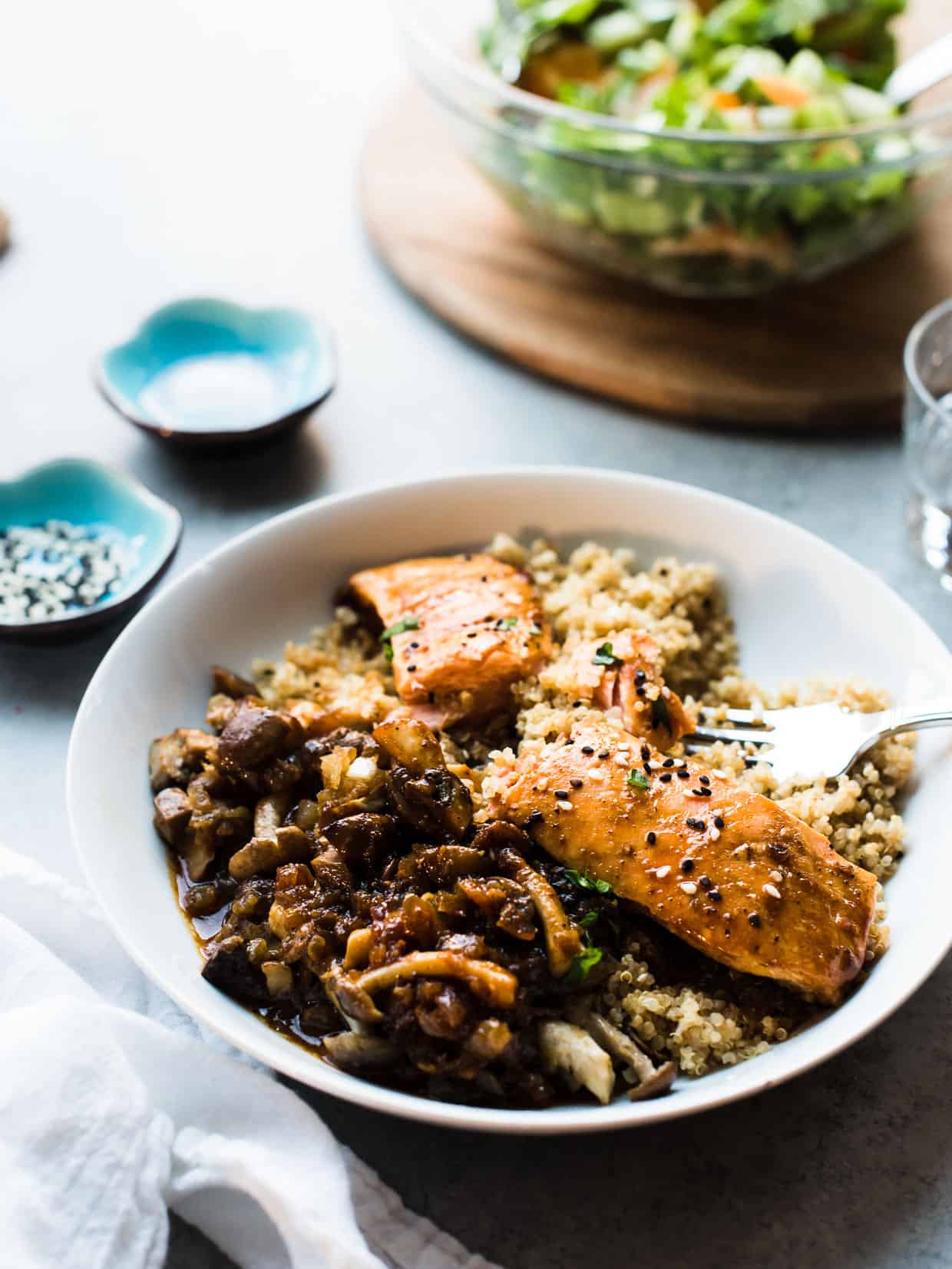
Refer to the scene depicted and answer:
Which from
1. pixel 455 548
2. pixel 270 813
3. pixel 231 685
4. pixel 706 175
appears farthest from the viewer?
pixel 706 175

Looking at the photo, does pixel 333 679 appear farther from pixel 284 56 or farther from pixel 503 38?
pixel 284 56

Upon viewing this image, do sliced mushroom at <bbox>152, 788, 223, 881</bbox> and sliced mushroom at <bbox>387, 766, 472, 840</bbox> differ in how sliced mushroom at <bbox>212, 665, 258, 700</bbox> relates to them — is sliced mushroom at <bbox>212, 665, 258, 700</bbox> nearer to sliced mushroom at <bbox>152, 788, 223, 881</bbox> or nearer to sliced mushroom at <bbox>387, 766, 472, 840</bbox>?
sliced mushroom at <bbox>152, 788, 223, 881</bbox>

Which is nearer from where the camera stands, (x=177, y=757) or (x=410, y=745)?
(x=410, y=745)

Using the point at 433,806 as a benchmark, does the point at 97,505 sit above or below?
below

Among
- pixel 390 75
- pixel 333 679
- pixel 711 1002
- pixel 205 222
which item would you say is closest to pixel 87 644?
pixel 333 679

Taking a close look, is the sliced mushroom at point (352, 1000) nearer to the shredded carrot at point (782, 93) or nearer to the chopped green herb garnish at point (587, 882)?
the chopped green herb garnish at point (587, 882)

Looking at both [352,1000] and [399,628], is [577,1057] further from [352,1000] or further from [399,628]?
[399,628]

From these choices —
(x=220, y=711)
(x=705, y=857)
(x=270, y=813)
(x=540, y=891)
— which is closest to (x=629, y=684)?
(x=705, y=857)

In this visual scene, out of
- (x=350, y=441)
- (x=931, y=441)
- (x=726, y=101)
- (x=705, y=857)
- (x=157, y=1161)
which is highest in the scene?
(x=726, y=101)
